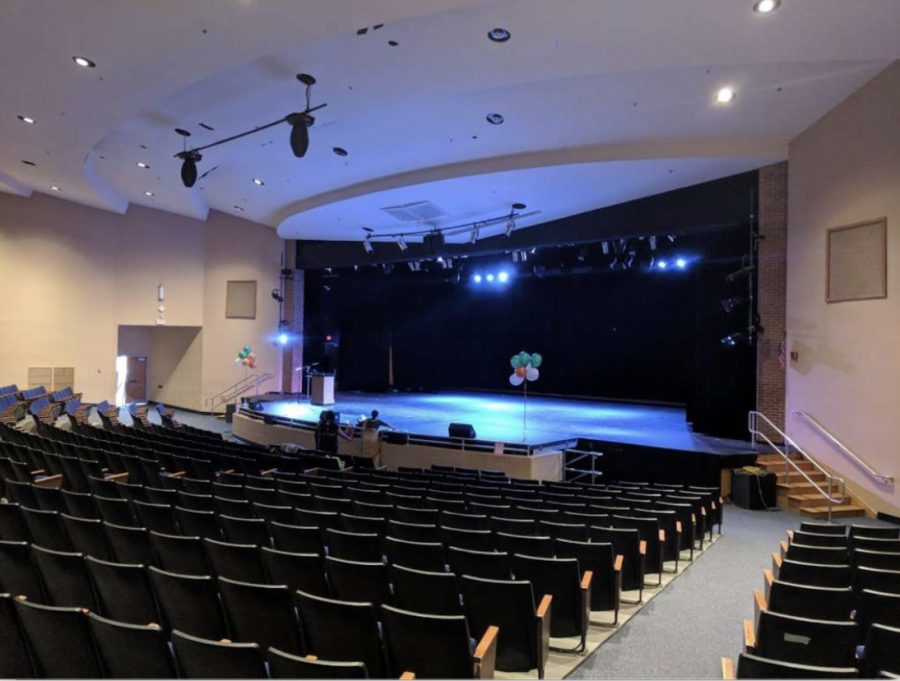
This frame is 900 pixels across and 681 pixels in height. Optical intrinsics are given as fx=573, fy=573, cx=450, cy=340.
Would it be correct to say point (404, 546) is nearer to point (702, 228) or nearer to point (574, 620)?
point (574, 620)

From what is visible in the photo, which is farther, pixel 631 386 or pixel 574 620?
pixel 631 386

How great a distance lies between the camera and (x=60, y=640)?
2.70m

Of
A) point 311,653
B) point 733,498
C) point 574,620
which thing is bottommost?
point 733,498

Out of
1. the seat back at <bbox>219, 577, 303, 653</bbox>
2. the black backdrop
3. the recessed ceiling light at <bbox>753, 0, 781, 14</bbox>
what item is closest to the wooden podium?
the black backdrop

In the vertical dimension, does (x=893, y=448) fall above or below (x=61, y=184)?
below

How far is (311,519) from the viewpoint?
5105 mm

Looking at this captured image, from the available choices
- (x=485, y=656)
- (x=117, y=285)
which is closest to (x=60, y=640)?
(x=485, y=656)

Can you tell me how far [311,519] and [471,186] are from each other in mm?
10272

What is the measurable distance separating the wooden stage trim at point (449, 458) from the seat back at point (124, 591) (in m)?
8.73

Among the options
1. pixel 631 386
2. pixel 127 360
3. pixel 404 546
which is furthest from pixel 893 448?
A: pixel 127 360

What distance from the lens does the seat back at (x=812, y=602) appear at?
146 inches

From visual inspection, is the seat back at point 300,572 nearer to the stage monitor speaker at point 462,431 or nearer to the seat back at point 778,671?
the seat back at point 778,671

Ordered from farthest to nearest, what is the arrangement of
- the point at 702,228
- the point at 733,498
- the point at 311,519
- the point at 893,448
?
1. the point at 702,228
2. the point at 733,498
3. the point at 893,448
4. the point at 311,519

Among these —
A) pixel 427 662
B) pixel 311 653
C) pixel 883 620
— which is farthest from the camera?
pixel 883 620
